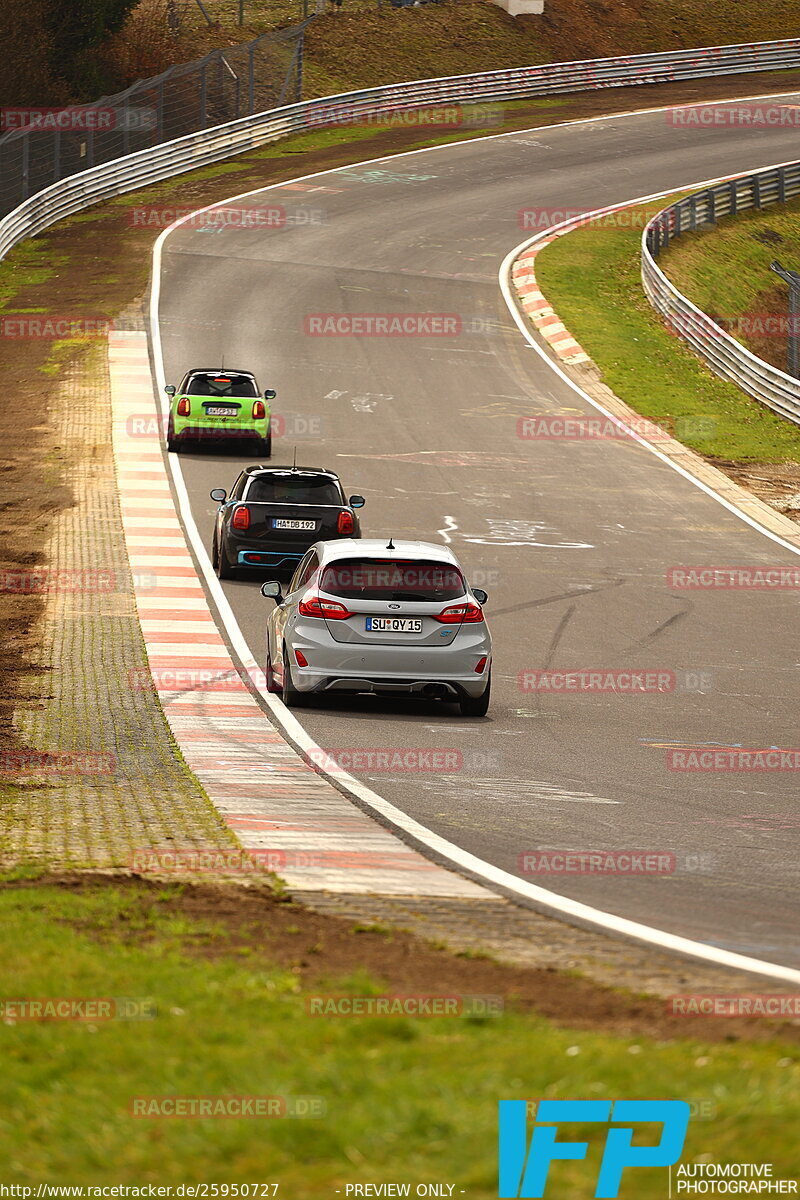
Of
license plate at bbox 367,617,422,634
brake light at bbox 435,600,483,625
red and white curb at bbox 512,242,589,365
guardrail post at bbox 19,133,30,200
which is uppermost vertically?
guardrail post at bbox 19,133,30,200

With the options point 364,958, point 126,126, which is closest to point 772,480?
point 364,958

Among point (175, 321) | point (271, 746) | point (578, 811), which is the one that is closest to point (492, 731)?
point (271, 746)

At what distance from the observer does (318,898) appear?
27.6 ft

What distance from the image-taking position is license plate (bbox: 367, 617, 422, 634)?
1507 centimetres

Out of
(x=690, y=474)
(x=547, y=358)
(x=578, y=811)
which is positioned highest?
(x=547, y=358)

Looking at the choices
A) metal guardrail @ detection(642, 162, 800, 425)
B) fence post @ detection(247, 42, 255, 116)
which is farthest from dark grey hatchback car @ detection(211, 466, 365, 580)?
fence post @ detection(247, 42, 255, 116)

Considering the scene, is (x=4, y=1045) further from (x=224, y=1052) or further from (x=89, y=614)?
(x=89, y=614)

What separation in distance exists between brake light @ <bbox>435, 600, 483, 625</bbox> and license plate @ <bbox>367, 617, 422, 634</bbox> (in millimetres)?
239

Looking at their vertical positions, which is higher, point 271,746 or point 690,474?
point 690,474

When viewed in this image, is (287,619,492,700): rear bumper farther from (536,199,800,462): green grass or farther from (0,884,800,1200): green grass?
(536,199,800,462): green grass

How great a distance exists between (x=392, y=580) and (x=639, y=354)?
2687 cm

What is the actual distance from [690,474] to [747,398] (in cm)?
783

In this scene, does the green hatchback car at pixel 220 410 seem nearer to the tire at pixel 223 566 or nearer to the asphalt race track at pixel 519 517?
the asphalt race track at pixel 519 517

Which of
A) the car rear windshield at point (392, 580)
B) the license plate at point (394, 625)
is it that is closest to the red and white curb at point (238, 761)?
the license plate at point (394, 625)
